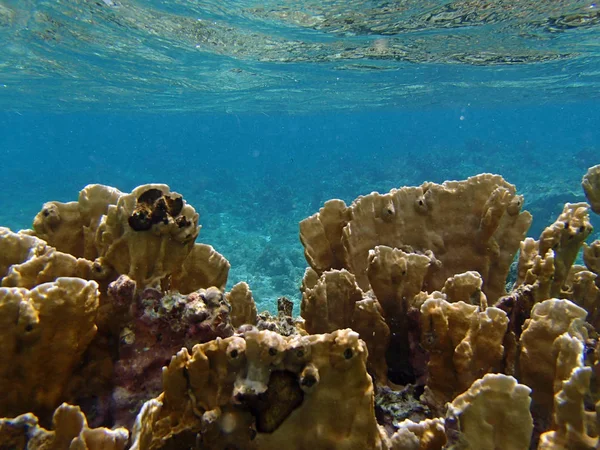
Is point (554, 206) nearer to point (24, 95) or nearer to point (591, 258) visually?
point (591, 258)

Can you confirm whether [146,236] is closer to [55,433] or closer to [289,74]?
[55,433]

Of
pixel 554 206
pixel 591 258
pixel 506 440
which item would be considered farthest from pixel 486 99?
pixel 506 440

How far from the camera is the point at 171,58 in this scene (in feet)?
74.1

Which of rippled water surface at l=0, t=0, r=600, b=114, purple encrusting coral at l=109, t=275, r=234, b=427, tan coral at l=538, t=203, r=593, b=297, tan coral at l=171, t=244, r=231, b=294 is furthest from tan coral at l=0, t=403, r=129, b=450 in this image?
rippled water surface at l=0, t=0, r=600, b=114

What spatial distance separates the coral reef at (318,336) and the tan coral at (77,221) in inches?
0.5

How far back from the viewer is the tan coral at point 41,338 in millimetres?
1787

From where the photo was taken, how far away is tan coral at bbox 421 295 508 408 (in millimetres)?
2219

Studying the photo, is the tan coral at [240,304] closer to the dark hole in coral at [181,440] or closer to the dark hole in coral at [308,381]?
the dark hole in coral at [181,440]

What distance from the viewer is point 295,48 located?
806 inches

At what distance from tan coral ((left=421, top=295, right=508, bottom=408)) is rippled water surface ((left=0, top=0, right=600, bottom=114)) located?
1486 cm

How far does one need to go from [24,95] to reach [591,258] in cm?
4275

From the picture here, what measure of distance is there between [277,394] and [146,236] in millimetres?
1329

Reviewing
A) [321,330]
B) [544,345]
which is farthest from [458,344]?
[321,330]

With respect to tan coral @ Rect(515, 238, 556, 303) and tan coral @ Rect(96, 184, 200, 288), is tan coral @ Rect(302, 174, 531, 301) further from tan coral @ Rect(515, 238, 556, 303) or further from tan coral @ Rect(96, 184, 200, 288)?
tan coral @ Rect(96, 184, 200, 288)
